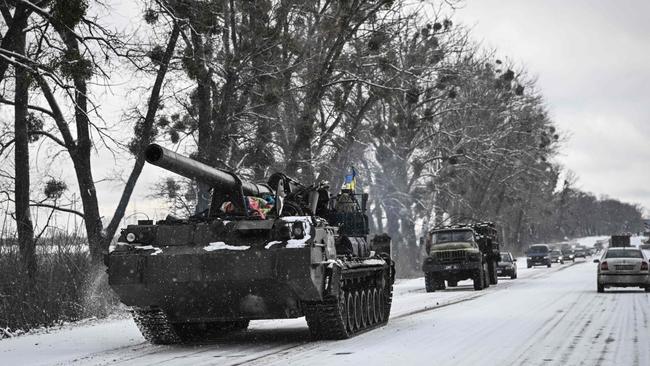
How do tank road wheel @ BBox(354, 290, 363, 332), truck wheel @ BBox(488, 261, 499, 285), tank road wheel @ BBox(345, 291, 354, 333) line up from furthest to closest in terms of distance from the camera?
truck wheel @ BBox(488, 261, 499, 285)
tank road wheel @ BBox(354, 290, 363, 332)
tank road wheel @ BBox(345, 291, 354, 333)

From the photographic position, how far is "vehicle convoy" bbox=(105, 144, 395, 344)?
13766mm

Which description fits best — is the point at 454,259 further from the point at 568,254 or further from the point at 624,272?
the point at 568,254

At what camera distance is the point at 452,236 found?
33750 mm

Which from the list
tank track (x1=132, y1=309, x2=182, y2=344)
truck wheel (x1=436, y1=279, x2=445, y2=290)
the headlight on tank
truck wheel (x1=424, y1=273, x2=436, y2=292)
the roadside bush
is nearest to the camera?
the headlight on tank

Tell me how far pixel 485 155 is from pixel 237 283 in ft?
129

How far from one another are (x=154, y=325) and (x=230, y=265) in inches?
77.6

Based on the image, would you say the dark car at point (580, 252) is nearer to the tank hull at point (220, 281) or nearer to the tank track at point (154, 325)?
the tank track at point (154, 325)

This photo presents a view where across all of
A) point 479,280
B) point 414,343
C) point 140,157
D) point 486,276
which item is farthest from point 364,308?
point 486,276

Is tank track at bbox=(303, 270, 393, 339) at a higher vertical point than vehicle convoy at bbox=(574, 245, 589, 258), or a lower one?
lower

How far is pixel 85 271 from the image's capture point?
2067 cm

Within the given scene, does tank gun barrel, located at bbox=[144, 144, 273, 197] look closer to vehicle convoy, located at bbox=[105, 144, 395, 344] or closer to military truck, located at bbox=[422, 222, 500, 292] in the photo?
vehicle convoy, located at bbox=[105, 144, 395, 344]

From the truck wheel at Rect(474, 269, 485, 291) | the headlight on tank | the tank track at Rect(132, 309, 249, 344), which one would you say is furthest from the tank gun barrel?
the truck wheel at Rect(474, 269, 485, 291)

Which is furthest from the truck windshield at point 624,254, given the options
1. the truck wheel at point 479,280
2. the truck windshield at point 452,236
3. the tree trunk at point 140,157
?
the tree trunk at point 140,157

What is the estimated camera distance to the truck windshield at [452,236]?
33688 mm
